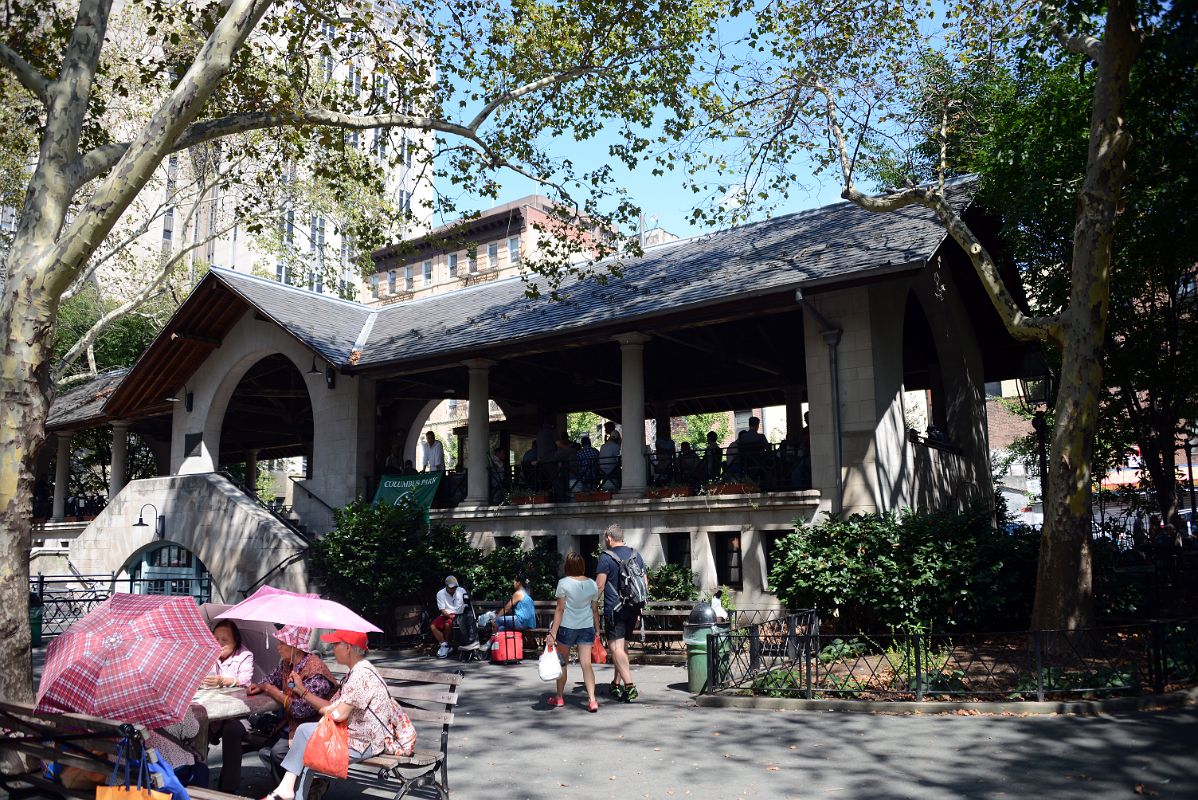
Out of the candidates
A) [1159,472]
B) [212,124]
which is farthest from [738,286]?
[1159,472]

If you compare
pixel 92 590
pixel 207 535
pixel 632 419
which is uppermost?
pixel 632 419

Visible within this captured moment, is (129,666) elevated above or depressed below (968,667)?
above

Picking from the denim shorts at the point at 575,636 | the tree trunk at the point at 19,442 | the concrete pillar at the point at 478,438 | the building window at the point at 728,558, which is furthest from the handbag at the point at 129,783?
the concrete pillar at the point at 478,438

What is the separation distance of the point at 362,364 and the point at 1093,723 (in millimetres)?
14915

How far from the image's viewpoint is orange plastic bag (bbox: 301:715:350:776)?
5.85m

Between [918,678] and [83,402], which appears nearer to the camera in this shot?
[918,678]

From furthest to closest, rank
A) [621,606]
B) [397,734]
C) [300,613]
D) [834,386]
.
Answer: [834,386] < [621,606] < [300,613] < [397,734]

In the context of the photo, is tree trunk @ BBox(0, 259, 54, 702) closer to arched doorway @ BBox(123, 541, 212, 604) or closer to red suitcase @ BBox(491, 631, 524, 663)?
red suitcase @ BBox(491, 631, 524, 663)

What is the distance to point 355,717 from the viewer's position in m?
6.25

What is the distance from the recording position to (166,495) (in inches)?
809

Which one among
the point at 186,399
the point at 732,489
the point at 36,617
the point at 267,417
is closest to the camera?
the point at 732,489

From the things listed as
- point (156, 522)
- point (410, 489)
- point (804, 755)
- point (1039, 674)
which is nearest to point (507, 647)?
point (410, 489)

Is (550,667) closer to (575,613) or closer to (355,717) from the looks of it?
(575,613)

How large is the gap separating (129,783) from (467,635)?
33.4ft
